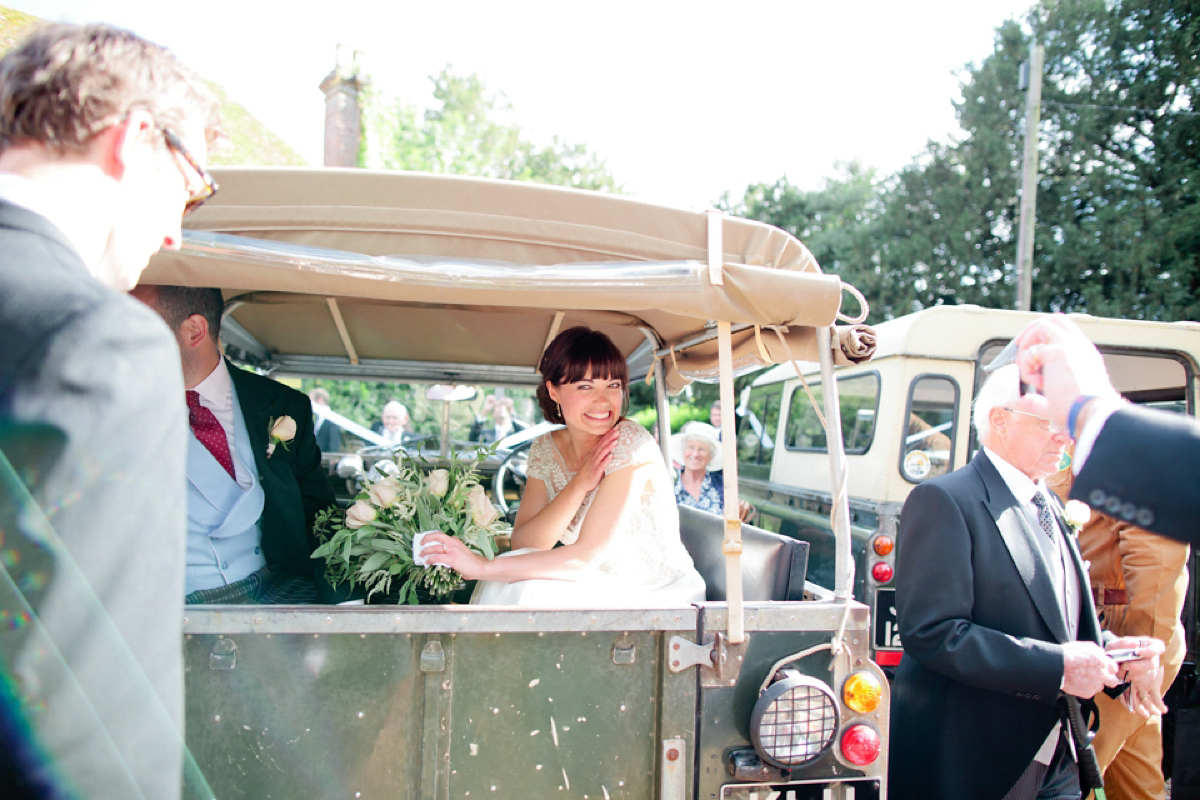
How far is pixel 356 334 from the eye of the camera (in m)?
3.85

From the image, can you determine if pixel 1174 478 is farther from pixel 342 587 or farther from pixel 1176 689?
pixel 1176 689

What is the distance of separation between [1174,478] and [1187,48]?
21.8 metres

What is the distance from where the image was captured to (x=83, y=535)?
0.73 metres

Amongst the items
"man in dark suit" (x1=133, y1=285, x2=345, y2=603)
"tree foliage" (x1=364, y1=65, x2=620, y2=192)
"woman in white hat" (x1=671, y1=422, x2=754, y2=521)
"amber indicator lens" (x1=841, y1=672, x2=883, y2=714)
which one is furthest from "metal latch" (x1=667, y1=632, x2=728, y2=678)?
"tree foliage" (x1=364, y1=65, x2=620, y2=192)

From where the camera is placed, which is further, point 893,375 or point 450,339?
point 893,375

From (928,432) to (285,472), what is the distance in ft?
13.0

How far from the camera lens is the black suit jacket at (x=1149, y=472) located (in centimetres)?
108

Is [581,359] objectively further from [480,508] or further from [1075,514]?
[1075,514]

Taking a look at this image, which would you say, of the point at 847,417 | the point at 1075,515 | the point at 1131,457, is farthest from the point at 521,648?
the point at 847,417

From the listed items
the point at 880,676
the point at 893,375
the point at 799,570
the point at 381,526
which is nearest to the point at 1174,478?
the point at 880,676

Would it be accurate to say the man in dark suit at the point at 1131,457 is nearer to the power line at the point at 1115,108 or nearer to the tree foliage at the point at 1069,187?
the tree foliage at the point at 1069,187

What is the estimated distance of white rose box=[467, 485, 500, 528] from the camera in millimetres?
2496

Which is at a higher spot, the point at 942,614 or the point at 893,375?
the point at 893,375

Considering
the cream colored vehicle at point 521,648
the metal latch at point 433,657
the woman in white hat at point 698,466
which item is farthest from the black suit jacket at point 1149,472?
the woman in white hat at point 698,466
